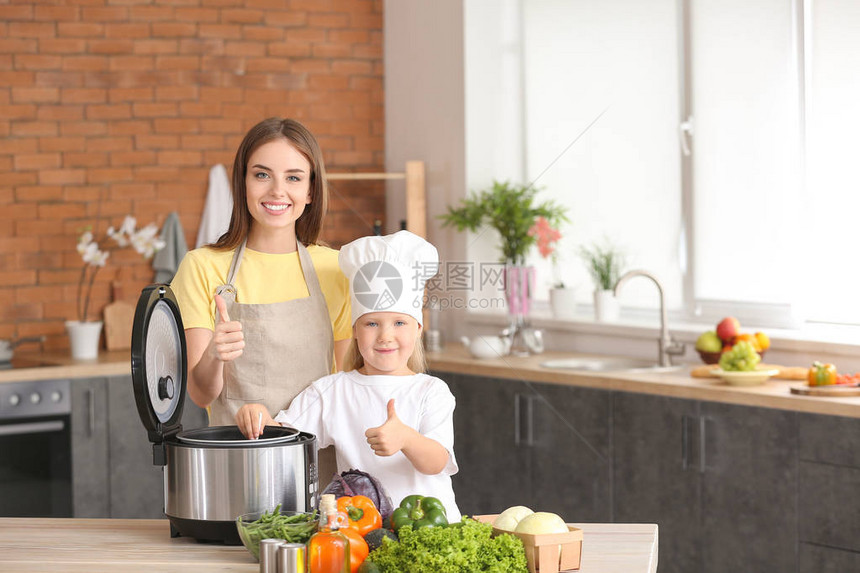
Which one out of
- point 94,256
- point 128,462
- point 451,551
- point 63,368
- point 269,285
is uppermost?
point 94,256

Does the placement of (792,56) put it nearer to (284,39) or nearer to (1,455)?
(284,39)

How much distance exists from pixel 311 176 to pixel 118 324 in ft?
8.12

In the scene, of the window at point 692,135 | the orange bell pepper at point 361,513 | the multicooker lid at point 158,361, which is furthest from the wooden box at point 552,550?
the window at point 692,135

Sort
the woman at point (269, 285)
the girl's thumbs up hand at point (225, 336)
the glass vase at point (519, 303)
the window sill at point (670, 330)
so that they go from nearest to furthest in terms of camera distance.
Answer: the girl's thumbs up hand at point (225, 336), the woman at point (269, 285), the window sill at point (670, 330), the glass vase at point (519, 303)

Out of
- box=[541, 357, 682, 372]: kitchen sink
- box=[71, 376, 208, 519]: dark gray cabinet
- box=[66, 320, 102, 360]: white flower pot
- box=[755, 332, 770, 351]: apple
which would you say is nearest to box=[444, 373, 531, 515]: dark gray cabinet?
box=[541, 357, 682, 372]: kitchen sink

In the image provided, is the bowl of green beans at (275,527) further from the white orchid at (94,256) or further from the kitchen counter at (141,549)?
the white orchid at (94,256)

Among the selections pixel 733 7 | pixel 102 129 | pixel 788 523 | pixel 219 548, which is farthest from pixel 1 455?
pixel 733 7

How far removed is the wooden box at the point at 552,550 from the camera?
5.29 feet

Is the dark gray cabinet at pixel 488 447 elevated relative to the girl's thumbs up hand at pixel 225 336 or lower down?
lower down

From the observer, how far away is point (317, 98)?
4672mm

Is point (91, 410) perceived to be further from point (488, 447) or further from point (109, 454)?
point (488, 447)

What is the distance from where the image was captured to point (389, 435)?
1.80m

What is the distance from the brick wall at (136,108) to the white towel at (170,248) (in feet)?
0.31

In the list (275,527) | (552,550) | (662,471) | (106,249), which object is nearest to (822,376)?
(662,471)
